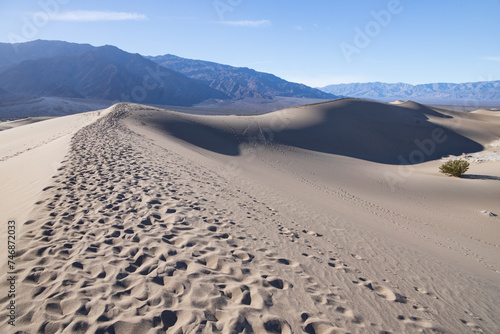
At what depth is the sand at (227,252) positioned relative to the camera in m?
2.98

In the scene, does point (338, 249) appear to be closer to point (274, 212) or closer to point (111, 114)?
point (274, 212)

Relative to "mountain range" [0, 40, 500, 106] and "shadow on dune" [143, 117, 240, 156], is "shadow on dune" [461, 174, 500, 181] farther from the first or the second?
"mountain range" [0, 40, 500, 106]

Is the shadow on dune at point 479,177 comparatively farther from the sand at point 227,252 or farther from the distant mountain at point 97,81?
the distant mountain at point 97,81

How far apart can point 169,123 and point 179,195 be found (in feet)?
43.6

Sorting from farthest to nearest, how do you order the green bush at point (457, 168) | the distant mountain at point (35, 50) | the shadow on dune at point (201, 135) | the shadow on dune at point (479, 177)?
the distant mountain at point (35, 50) → the shadow on dune at point (201, 135) → the green bush at point (457, 168) → the shadow on dune at point (479, 177)

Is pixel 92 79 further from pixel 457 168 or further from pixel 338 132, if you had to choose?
pixel 457 168

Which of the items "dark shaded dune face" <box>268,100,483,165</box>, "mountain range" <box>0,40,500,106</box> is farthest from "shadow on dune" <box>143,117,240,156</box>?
"mountain range" <box>0,40,500,106</box>

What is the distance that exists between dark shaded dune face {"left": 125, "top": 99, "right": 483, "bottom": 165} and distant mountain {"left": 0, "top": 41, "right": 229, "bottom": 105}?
79.1m

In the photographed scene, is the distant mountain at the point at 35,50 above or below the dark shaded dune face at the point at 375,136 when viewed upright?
above

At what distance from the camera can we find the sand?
9.78ft

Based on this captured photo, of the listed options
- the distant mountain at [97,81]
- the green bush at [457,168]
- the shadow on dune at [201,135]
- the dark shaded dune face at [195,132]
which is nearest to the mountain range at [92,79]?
the distant mountain at [97,81]

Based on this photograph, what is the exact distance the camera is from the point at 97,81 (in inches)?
4220

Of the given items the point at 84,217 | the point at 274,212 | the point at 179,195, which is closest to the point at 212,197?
the point at 179,195

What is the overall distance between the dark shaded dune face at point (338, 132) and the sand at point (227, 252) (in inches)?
291
